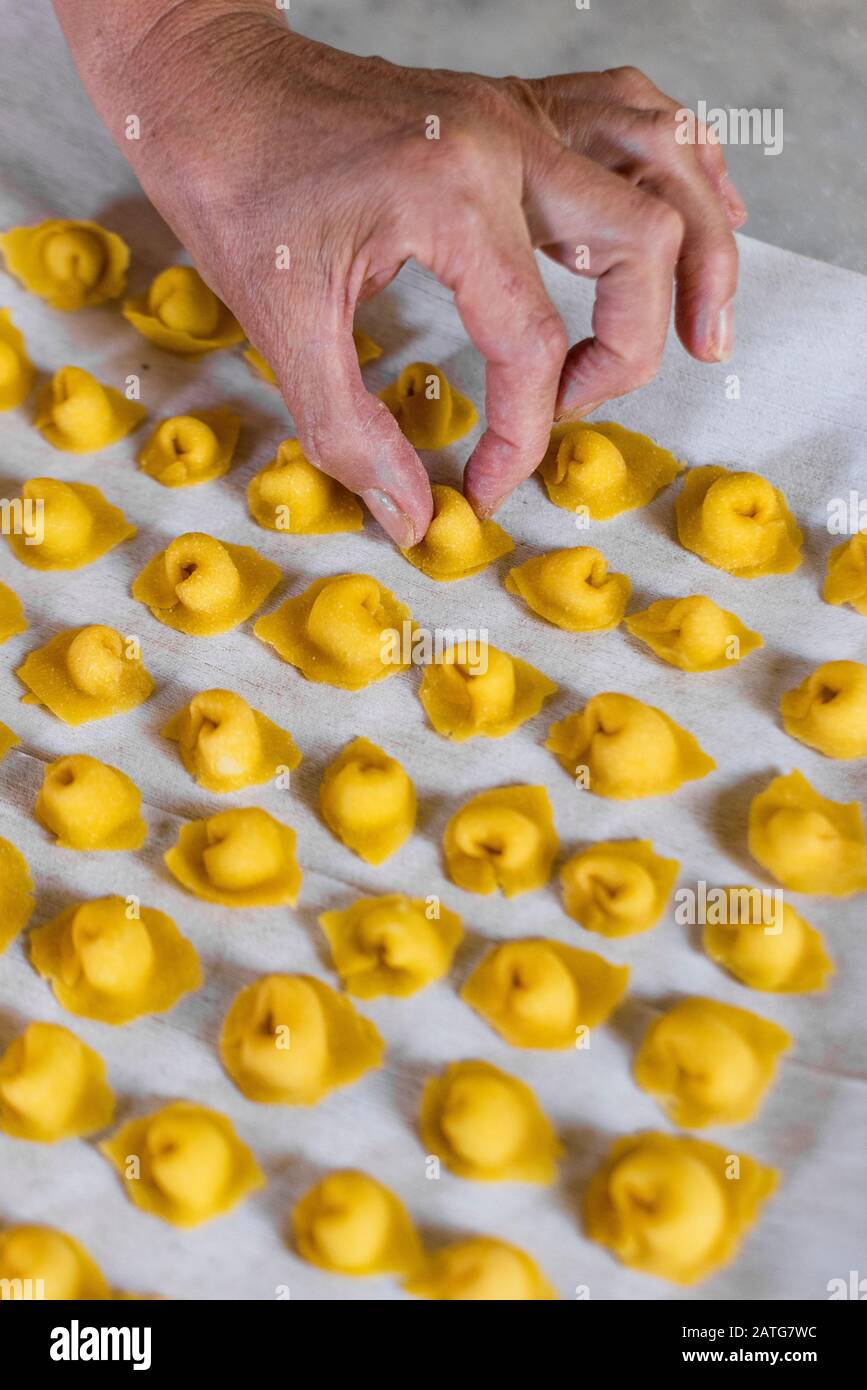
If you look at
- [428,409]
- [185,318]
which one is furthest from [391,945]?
[185,318]

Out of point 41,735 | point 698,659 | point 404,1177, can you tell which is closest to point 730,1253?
point 404,1177

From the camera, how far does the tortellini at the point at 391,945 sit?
A: 909mm

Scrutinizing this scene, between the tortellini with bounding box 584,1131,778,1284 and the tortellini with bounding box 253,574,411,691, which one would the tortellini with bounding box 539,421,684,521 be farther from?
the tortellini with bounding box 584,1131,778,1284

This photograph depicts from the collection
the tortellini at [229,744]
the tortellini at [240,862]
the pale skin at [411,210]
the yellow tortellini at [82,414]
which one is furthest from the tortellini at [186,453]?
the tortellini at [240,862]

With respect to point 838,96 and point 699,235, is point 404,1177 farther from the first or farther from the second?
point 838,96

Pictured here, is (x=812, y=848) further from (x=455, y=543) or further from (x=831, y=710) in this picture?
(x=455, y=543)

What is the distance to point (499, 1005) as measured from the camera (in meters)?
Result: 0.90

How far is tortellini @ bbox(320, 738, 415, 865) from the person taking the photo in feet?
3.18

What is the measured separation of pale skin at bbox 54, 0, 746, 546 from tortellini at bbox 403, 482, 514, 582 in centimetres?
2

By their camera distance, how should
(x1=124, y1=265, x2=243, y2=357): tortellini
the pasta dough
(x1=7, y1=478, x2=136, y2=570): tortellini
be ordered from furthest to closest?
1. (x1=124, y1=265, x2=243, y2=357): tortellini
2. (x1=7, y1=478, x2=136, y2=570): tortellini
3. the pasta dough

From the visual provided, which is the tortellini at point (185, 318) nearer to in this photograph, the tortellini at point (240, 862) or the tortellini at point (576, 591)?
the tortellini at point (576, 591)

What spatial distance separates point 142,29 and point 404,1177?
94 cm

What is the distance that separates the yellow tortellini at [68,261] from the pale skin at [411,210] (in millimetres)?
176

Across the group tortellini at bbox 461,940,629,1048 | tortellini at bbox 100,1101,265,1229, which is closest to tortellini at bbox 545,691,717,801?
tortellini at bbox 461,940,629,1048
